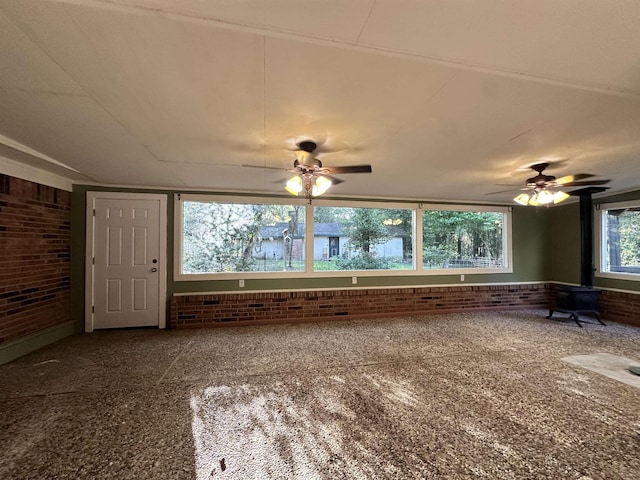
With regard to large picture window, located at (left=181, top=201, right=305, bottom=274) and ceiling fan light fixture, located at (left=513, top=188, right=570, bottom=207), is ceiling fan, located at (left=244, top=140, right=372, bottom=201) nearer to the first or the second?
large picture window, located at (left=181, top=201, right=305, bottom=274)

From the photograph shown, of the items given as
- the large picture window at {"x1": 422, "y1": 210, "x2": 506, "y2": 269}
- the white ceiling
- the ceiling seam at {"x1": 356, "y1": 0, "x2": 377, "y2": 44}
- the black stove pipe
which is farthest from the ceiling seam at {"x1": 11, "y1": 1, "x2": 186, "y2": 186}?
the black stove pipe

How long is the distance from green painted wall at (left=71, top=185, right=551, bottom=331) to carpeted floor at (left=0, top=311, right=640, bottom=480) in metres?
1.01

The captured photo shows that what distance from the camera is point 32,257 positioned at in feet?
11.3

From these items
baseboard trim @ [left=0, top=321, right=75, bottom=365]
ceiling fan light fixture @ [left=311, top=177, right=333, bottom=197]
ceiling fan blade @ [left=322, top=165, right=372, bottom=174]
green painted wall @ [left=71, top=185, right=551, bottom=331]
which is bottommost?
baseboard trim @ [left=0, top=321, right=75, bottom=365]

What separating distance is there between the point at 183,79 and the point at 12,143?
2.32m

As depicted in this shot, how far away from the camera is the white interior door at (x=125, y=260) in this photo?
418cm

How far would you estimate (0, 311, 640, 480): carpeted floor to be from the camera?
1.64 m

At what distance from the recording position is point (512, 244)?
582 centimetres

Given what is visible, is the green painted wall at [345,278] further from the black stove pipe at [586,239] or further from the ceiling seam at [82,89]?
the ceiling seam at [82,89]

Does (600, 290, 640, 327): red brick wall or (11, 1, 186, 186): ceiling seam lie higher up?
(11, 1, 186, 186): ceiling seam

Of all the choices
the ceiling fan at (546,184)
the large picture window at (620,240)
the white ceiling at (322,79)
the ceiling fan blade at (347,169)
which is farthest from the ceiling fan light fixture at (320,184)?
the large picture window at (620,240)

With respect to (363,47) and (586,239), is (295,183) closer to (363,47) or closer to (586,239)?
(363,47)

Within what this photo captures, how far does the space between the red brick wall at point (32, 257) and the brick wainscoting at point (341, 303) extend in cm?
152

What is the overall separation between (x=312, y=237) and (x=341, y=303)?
1.33 metres
